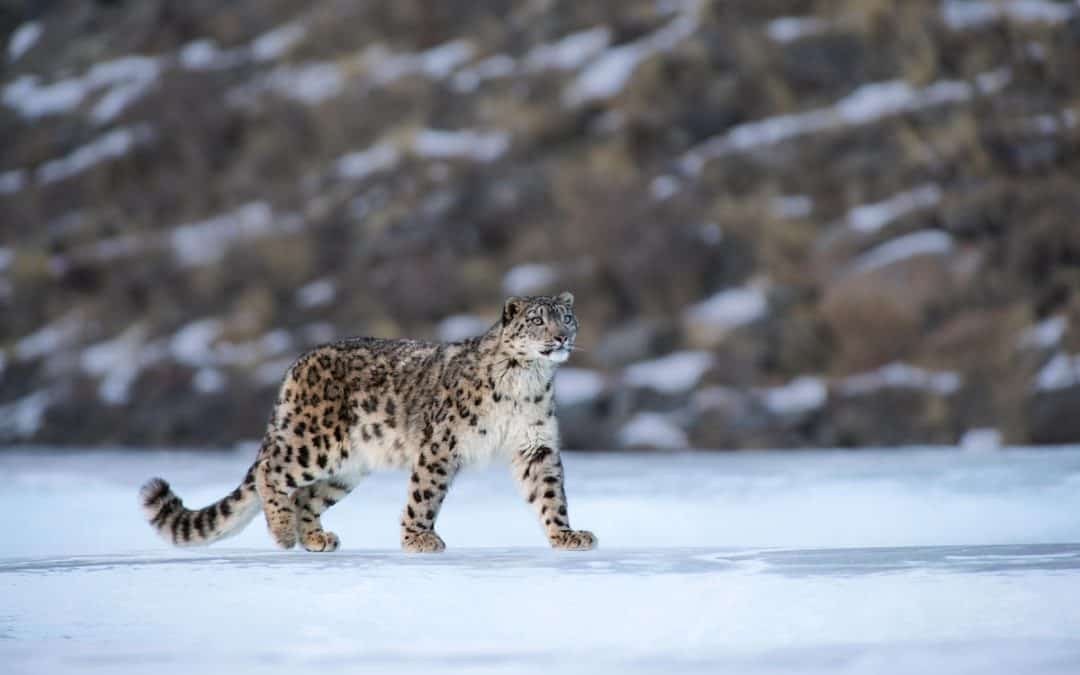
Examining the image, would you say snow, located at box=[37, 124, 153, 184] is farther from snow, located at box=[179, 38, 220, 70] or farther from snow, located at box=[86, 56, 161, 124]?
snow, located at box=[179, 38, 220, 70]

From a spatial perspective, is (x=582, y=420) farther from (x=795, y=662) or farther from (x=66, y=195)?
(x=795, y=662)

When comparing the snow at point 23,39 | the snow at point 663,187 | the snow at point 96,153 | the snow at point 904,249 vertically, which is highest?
the snow at point 23,39

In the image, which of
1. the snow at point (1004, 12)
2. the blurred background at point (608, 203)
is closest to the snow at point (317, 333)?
the blurred background at point (608, 203)

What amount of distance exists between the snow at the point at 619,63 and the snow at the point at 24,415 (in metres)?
4.81

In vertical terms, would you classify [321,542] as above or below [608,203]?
below

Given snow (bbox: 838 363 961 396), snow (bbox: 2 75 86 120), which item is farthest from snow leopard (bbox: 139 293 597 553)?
snow (bbox: 2 75 86 120)

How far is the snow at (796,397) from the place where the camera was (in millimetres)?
11102

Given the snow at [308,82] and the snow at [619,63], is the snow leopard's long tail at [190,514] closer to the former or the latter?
the snow at [619,63]

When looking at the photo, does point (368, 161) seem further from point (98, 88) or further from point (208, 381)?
point (98, 88)

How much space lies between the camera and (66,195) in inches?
529

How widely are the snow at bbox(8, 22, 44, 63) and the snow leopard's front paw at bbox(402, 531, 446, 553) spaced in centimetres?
1041

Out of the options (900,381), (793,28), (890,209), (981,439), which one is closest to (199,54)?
(793,28)

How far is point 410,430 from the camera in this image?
5.63 m

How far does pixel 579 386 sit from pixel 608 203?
5.56 ft
